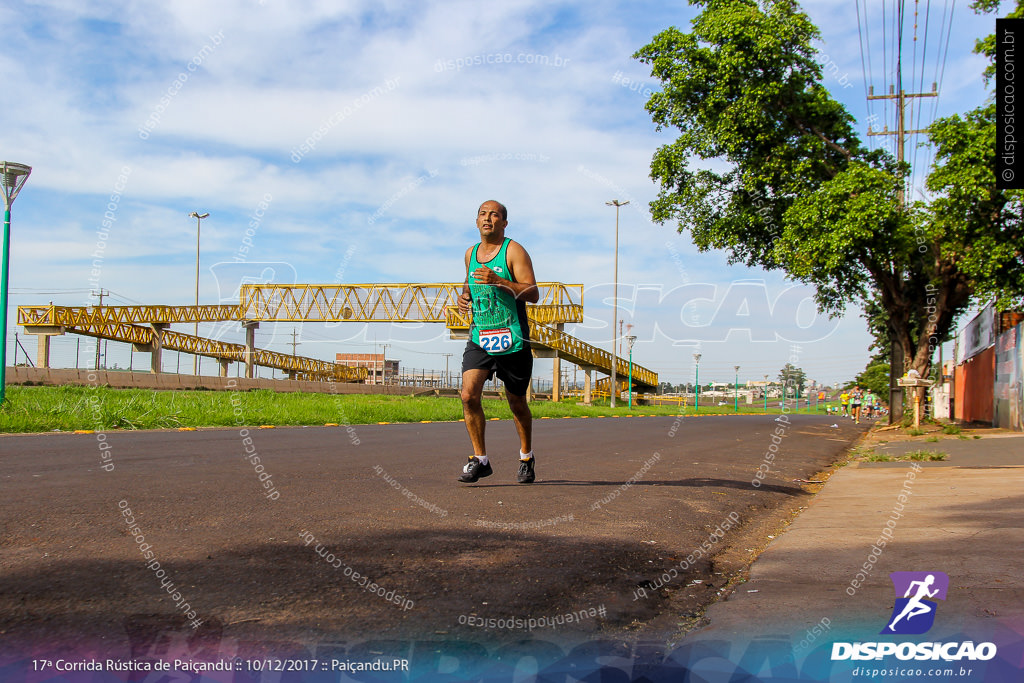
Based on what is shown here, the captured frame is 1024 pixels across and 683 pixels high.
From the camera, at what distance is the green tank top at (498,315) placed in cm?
567

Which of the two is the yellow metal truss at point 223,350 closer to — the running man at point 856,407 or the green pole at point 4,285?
the green pole at point 4,285

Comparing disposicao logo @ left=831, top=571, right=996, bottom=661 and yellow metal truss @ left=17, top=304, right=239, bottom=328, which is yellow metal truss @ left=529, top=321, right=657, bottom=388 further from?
disposicao logo @ left=831, top=571, right=996, bottom=661

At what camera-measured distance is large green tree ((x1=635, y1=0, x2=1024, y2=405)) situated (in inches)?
635

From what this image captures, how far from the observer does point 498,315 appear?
5676 millimetres

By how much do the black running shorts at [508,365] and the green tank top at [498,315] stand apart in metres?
0.06

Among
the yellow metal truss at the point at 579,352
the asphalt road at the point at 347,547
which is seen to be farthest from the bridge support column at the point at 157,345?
the asphalt road at the point at 347,547

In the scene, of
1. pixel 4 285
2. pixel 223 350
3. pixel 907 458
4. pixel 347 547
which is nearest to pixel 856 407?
pixel 907 458

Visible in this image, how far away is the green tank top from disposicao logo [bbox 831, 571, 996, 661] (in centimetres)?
315

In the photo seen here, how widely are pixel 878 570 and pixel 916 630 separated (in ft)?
2.62

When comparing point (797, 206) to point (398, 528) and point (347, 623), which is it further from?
point (347, 623)

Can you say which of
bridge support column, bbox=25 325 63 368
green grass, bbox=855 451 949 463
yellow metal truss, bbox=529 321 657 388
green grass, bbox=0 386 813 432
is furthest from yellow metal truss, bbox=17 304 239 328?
green grass, bbox=855 451 949 463

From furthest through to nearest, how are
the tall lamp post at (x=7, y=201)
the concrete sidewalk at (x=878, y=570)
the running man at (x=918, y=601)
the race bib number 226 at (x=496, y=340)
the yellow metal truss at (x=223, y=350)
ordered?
1. the yellow metal truss at (x=223, y=350)
2. the tall lamp post at (x=7, y=201)
3. the race bib number 226 at (x=496, y=340)
4. the running man at (x=918, y=601)
5. the concrete sidewalk at (x=878, y=570)

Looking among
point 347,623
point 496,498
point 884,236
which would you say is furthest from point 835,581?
point 884,236

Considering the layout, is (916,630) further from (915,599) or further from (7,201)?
(7,201)
